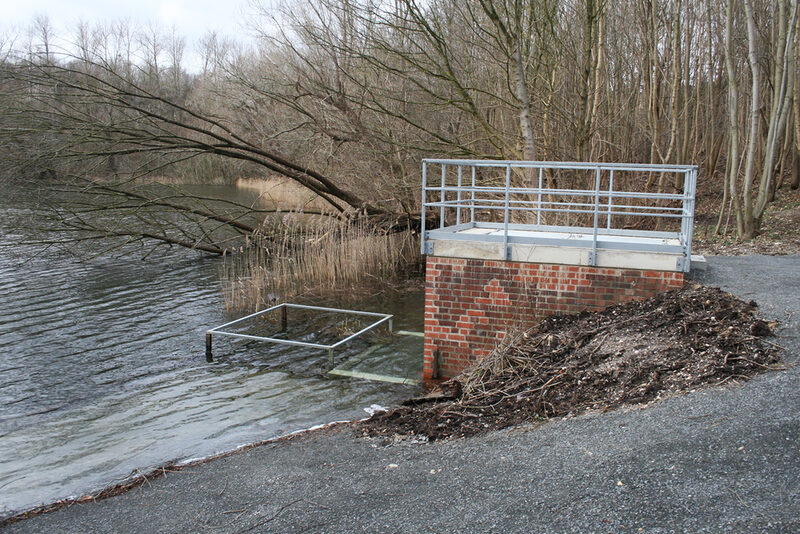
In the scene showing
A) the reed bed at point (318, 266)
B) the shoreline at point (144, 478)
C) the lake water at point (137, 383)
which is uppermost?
the reed bed at point (318, 266)

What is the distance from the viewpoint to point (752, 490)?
11.9 feet

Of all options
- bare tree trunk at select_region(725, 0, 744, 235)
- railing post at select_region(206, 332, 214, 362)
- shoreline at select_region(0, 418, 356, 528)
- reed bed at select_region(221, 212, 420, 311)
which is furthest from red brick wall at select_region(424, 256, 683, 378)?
bare tree trunk at select_region(725, 0, 744, 235)

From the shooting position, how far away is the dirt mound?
5477 mm

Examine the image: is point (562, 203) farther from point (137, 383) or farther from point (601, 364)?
point (137, 383)

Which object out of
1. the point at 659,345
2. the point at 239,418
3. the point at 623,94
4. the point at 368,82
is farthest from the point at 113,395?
the point at 623,94

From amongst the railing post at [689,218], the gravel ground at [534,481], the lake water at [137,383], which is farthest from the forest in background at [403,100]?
the gravel ground at [534,481]

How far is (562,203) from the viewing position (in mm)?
8703

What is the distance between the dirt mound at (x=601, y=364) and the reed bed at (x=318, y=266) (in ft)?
23.7

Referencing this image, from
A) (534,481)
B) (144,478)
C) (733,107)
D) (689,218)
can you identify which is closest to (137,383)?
(144,478)

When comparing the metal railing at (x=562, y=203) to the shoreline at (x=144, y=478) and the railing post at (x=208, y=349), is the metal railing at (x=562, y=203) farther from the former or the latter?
the railing post at (x=208, y=349)

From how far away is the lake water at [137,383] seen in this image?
6379 mm

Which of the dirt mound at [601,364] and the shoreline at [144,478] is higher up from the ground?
the dirt mound at [601,364]

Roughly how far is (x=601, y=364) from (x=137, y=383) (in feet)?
20.1

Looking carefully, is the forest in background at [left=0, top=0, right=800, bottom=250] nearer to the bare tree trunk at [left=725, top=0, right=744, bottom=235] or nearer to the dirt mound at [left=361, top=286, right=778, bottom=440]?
the bare tree trunk at [left=725, top=0, right=744, bottom=235]
